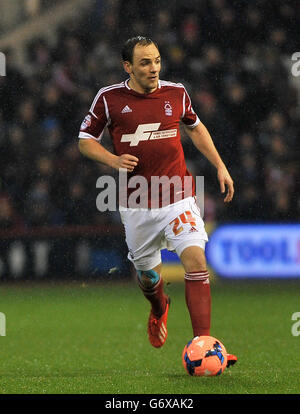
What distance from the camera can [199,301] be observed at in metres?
6.05

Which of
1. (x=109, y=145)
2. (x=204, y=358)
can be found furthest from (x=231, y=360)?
(x=109, y=145)

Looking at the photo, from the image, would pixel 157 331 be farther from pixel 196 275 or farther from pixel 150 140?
pixel 150 140

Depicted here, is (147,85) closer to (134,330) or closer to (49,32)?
(134,330)

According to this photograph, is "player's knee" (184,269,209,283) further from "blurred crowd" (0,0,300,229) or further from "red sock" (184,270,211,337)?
"blurred crowd" (0,0,300,229)

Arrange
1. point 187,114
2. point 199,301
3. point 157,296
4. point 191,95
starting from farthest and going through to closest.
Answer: point 191,95, point 157,296, point 187,114, point 199,301

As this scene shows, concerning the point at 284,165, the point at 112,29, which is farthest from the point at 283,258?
the point at 112,29

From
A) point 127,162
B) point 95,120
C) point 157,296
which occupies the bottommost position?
point 157,296

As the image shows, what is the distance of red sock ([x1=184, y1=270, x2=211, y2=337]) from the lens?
6.02 meters

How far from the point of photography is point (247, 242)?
13156 mm

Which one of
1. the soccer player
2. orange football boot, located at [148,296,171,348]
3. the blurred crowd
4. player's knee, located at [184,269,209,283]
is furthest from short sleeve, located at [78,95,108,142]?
the blurred crowd

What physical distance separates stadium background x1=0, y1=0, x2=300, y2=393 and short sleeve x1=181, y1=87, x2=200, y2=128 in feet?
12.3

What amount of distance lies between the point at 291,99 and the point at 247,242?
3.16 metres

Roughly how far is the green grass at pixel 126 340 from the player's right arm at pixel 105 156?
1.30 metres

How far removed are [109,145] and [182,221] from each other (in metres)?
8.37
